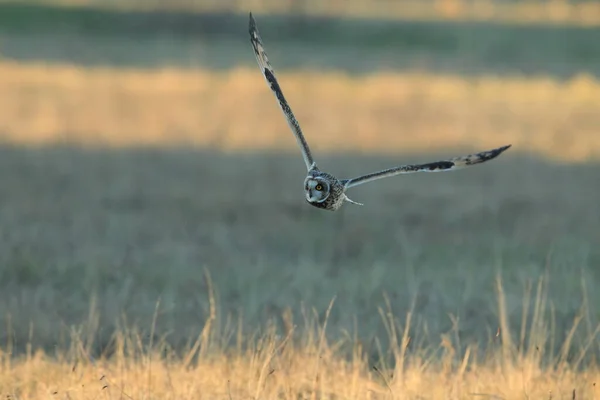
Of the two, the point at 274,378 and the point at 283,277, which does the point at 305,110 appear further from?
the point at 274,378

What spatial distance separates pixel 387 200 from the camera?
15.9 m

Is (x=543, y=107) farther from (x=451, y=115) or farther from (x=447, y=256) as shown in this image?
(x=447, y=256)

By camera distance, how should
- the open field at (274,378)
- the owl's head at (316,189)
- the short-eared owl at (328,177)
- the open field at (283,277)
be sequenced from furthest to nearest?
1. the open field at (283,277)
2. the open field at (274,378)
3. the owl's head at (316,189)
4. the short-eared owl at (328,177)

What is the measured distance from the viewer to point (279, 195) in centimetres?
1595

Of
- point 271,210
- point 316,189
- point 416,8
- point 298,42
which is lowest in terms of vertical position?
point 271,210

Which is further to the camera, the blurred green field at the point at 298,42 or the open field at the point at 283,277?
the blurred green field at the point at 298,42

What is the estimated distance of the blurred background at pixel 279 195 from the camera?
9.63m

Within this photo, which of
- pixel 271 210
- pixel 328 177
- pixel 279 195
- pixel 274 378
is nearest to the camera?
pixel 328 177

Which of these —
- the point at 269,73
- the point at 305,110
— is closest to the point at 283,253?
the point at 269,73

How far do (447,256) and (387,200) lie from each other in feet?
11.6

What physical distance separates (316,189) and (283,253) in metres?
6.32

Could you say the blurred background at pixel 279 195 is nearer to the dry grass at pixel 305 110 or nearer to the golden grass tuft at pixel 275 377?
the dry grass at pixel 305 110

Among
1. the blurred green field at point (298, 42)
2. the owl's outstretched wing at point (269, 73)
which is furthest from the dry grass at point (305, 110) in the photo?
the owl's outstretched wing at point (269, 73)

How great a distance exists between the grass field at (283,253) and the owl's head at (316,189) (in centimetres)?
75
